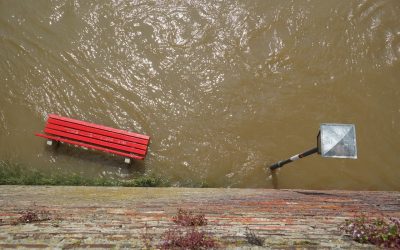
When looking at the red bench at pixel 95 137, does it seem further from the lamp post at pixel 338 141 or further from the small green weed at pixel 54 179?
the lamp post at pixel 338 141

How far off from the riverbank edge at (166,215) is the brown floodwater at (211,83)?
1.45 m

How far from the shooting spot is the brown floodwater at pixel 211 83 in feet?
26.3

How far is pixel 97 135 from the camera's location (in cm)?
788

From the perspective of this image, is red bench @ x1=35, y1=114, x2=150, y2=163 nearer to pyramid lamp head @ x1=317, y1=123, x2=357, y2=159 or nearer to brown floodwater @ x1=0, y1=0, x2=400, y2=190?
brown floodwater @ x1=0, y1=0, x2=400, y2=190

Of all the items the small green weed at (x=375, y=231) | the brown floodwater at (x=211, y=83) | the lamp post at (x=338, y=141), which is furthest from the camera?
the brown floodwater at (x=211, y=83)

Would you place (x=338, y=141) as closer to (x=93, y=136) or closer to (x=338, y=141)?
(x=338, y=141)

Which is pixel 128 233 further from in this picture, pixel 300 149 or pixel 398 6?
pixel 398 6

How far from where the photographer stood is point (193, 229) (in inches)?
165

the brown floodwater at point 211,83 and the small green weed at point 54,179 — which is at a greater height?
the brown floodwater at point 211,83

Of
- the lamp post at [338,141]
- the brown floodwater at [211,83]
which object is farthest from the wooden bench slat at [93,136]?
the lamp post at [338,141]

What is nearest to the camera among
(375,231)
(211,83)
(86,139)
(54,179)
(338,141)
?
(375,231)

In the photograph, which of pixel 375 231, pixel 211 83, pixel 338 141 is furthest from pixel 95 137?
pixel 375 231

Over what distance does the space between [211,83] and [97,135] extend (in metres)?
2.84

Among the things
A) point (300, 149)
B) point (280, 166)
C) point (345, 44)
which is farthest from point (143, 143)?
point (345, 44)
